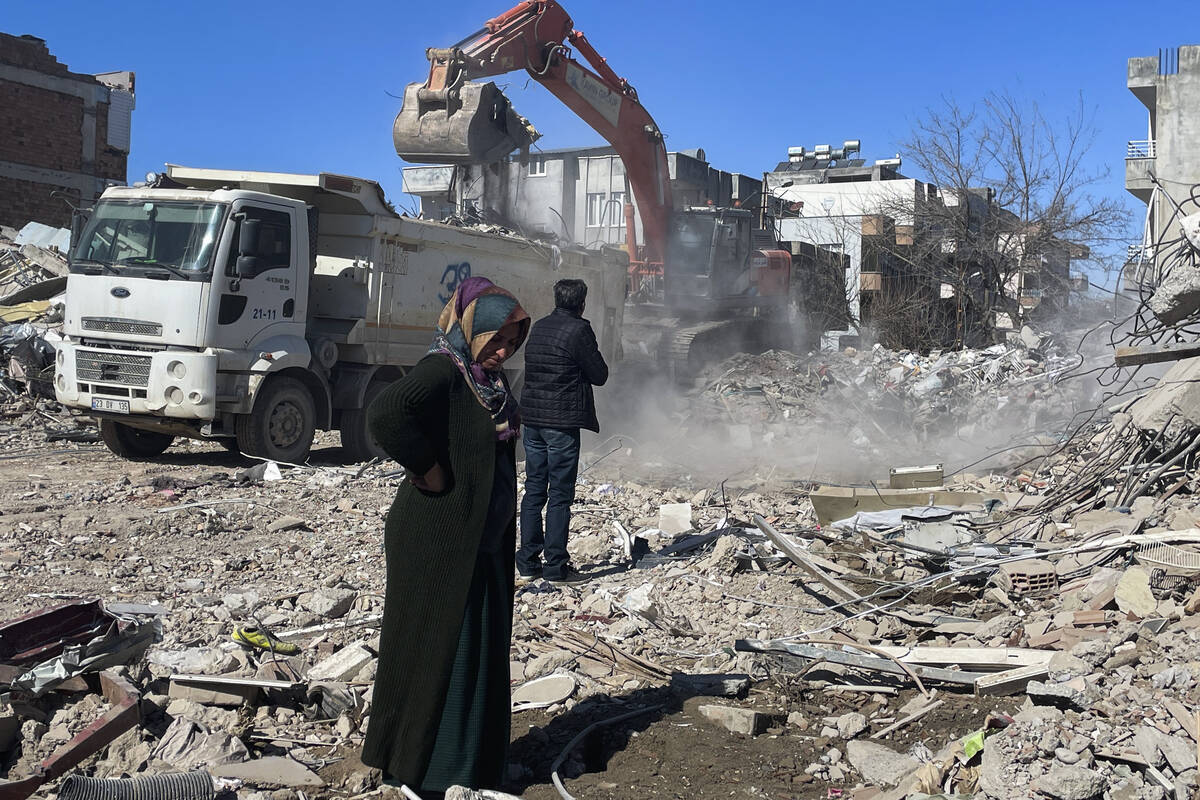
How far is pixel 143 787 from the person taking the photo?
310 centimetres

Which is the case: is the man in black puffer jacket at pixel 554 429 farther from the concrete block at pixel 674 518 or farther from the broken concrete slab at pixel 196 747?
the broken concrete slab at pixel 196 747

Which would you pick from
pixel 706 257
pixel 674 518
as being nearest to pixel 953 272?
pixel 706 257

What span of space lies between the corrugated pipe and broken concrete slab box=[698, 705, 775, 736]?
1865 mm

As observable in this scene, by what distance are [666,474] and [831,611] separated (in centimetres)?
553

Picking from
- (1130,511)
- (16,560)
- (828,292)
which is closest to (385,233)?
(16,560)

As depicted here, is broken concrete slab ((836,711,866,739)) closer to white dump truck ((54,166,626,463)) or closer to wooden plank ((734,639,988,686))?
wooden plank ((734,639,988,686))

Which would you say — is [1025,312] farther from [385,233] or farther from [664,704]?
[664,704]

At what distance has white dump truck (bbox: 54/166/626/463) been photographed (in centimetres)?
916

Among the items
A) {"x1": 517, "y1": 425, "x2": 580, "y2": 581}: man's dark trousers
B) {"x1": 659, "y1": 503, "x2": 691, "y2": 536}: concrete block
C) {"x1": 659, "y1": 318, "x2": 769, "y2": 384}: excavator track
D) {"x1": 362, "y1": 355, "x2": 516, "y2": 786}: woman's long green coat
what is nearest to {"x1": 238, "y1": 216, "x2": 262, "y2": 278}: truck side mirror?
{"x1": 517, "y1": 425, "x2": 580, "y2": 581}: man's dark trousers

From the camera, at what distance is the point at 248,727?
382 centimetres

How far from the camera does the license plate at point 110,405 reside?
9258 millimetres

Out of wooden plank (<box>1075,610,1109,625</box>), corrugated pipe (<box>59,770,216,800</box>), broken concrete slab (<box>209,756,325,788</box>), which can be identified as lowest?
broken concrete slab (<box>209,756,325,788</box>)

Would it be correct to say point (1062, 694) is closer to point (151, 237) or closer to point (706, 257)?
point (151, 237)

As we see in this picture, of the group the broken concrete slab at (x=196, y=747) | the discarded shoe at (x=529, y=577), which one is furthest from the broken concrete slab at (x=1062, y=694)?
the discarded shoe at (x=529, y=577)
